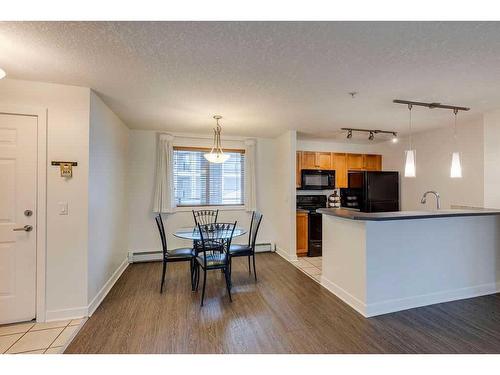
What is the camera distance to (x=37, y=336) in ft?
6.63

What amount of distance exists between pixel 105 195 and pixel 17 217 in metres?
0.82

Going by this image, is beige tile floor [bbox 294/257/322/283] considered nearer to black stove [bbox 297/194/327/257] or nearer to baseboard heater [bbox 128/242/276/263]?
black stove [bbox 297/194/327/257]

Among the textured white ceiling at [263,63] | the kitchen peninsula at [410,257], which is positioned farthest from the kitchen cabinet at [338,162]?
the kitchen peninsula at [410,257]

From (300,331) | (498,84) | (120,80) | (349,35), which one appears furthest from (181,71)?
(498,84)

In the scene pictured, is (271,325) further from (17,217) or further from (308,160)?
(308,160)

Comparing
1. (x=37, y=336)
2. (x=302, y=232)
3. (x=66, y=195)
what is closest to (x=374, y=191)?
(x=302, y=232)

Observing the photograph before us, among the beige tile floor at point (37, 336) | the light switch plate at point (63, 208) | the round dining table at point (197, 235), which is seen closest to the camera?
the beige tile floor at point (37, 336)

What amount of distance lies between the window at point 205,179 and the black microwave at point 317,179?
1.33 meters

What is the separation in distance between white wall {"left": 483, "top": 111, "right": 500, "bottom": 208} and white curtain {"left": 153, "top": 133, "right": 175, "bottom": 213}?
16.3ft

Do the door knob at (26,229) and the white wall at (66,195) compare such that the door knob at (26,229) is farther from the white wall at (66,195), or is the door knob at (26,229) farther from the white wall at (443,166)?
the white wall at (443,166)

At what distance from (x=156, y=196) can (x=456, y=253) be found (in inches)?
178

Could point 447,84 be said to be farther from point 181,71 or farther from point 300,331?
point 300,331

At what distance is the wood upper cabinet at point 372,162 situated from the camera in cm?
518
